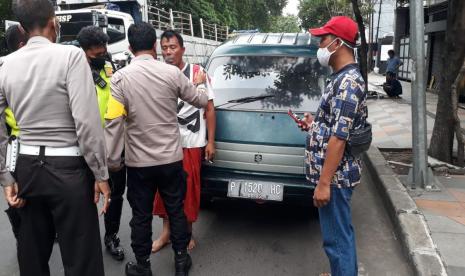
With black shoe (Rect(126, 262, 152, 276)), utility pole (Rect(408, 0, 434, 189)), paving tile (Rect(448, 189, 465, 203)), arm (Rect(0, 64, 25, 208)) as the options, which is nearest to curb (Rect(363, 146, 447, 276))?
utility pole (Rect(408, 0, 434, 189))

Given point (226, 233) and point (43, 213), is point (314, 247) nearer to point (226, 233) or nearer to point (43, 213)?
point (226, 233)

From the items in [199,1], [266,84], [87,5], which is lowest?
[266,84]

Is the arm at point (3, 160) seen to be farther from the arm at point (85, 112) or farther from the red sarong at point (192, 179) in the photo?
the red sarong at point (192, 179)

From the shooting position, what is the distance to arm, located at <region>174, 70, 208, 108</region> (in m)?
2.99

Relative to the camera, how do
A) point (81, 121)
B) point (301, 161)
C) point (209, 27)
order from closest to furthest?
point (81, 121), point (301, 161), point (209, 27)

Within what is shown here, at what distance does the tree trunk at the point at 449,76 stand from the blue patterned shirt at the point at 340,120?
341cm

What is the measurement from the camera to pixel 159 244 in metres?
3.75

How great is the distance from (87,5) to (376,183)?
12.8 metres

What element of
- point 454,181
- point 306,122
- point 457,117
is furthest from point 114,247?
point 457,117

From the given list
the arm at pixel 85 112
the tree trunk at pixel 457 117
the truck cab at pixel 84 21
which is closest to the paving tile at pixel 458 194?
the tree trunk at pixel 457 117

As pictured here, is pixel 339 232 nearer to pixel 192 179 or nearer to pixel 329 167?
pixel 329 167

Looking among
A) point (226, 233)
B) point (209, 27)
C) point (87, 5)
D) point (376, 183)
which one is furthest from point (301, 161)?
point (209, 27)

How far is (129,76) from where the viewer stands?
2885mm

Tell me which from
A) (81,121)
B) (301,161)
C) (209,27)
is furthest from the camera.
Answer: (209,27)
